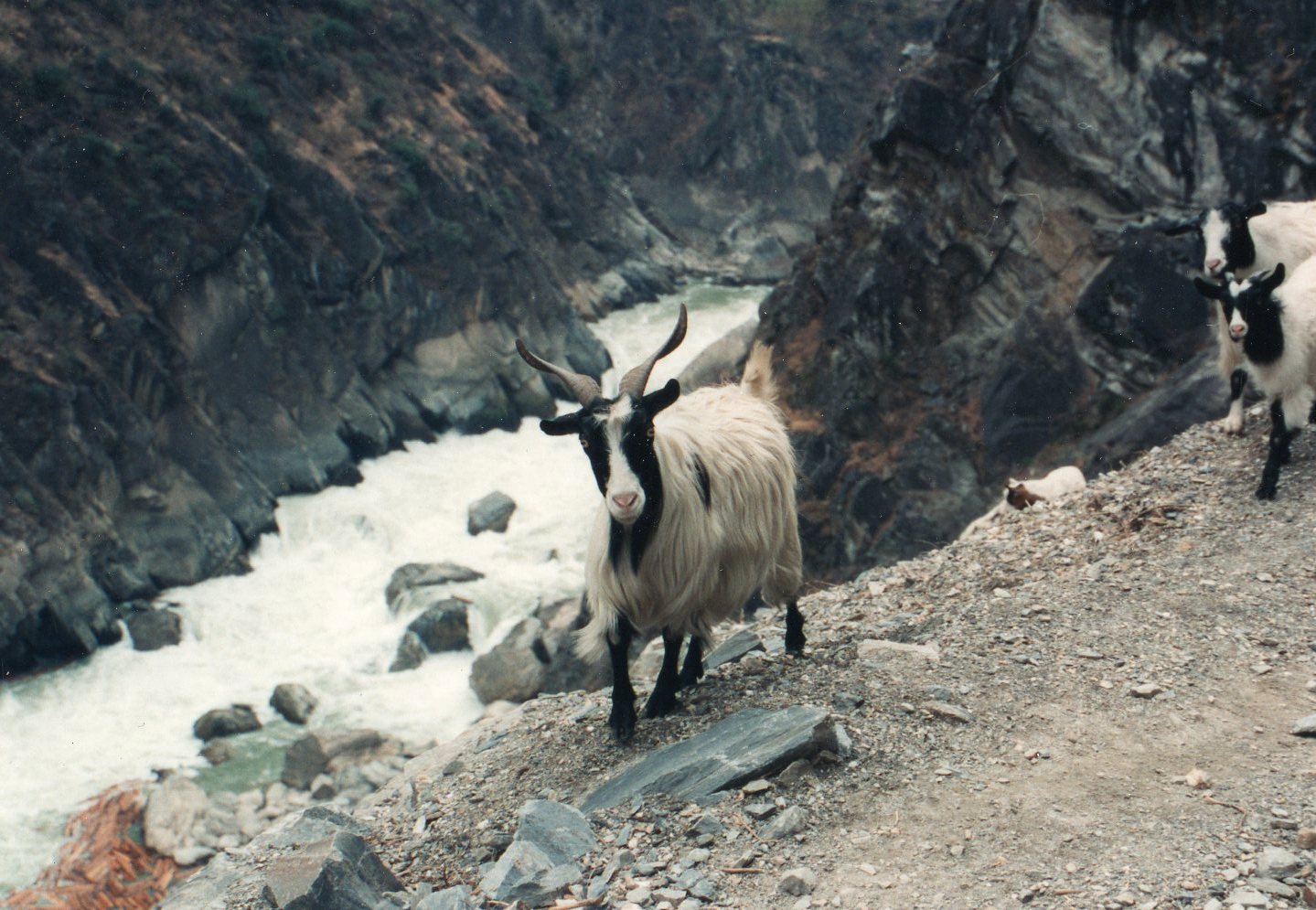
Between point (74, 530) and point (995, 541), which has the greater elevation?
point (995, 541)

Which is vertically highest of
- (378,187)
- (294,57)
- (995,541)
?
(294,57)

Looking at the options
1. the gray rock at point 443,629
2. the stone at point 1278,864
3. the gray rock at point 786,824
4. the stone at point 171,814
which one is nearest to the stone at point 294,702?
the gray rock at point 443,629

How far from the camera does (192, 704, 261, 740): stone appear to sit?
739 inches

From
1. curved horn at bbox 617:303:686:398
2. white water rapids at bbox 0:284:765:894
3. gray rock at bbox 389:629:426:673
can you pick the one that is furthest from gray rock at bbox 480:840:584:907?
gray rock at bbox 389:629:426:673

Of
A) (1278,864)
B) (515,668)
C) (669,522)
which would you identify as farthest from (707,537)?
→ (515,668)

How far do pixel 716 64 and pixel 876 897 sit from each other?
55.7m

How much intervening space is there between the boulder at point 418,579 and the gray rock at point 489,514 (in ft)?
8.40

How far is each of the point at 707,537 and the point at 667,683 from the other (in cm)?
91

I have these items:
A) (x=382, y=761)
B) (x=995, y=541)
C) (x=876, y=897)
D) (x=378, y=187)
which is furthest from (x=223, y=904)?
(x=378, y=187)

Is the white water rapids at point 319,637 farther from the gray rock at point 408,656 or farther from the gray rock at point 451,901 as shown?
the gray rock at point 451,901

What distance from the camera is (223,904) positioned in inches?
239

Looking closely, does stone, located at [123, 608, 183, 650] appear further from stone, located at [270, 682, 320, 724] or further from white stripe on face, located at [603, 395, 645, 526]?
white stripe on face, located at [603, 395, 645, 526]

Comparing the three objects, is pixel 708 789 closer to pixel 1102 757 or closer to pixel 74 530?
pixel 1102 757

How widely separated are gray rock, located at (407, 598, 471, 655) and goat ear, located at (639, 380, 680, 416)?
15.7 meters
